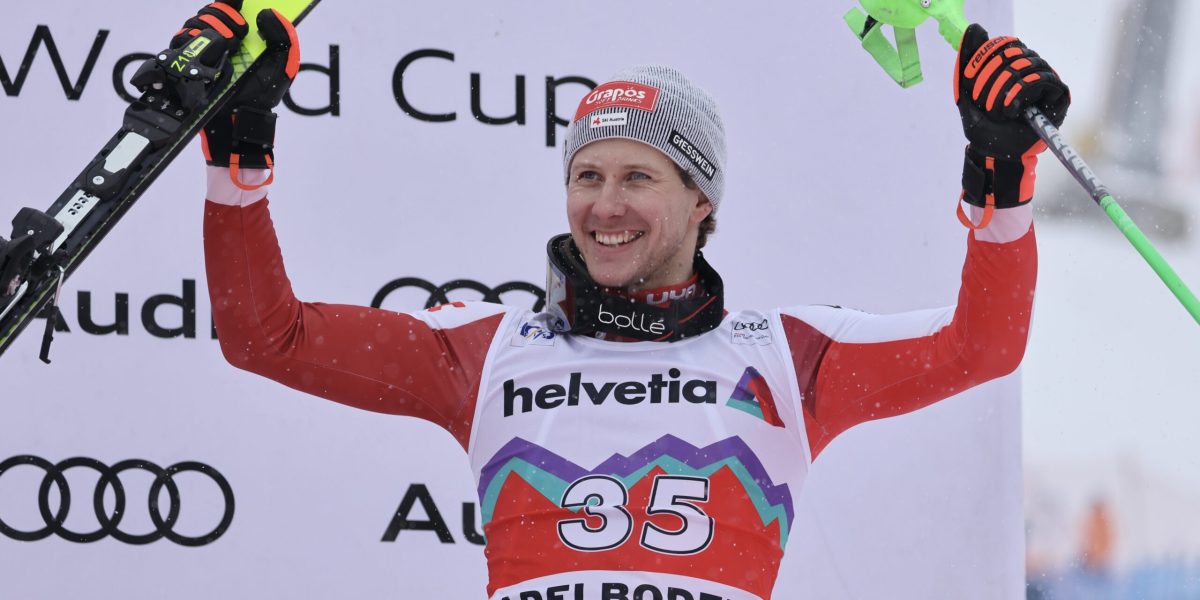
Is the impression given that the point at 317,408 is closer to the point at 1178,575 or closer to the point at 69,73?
the point at 69,73

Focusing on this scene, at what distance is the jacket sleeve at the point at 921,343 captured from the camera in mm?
2145

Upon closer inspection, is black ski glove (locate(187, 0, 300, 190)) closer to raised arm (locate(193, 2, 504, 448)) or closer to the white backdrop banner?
raised arm (locate(193, 2, 504, 448))

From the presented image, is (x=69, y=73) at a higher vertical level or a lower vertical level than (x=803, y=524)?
higher

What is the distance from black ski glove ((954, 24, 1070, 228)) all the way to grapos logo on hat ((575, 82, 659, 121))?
594 mm

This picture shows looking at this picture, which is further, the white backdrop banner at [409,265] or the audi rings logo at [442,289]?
the audi rings logo at [442,289]

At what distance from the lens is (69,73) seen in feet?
9.77

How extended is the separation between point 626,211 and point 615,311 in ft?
0.63

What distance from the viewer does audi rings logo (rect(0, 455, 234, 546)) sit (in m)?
3.00

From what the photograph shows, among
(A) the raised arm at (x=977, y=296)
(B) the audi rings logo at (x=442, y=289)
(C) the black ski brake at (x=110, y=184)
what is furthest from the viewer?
(B) the audi rings logo at (x=442, y=289)

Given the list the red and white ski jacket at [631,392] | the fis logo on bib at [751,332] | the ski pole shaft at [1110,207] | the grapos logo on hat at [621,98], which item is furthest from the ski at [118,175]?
the ski pole shaft at [1110,207]

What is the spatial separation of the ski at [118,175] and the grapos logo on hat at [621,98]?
0.62 meters

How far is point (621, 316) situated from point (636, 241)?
5.9 inches

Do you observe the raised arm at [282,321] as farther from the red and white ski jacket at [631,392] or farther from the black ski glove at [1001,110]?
the black ski glove at [1001,110]

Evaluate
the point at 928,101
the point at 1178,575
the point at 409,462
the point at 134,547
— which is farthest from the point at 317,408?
the point at 1178,575
